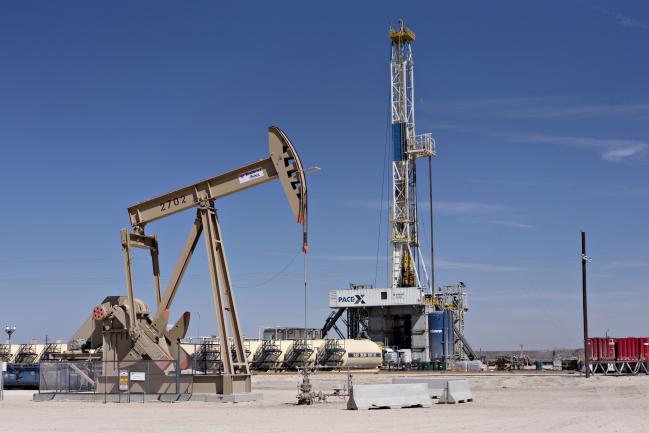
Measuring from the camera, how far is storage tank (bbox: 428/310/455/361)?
74812 mm

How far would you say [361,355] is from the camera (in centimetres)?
7044

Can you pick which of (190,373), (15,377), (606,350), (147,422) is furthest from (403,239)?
(147,422)

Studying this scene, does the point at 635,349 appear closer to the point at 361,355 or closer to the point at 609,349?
the point at 609,349

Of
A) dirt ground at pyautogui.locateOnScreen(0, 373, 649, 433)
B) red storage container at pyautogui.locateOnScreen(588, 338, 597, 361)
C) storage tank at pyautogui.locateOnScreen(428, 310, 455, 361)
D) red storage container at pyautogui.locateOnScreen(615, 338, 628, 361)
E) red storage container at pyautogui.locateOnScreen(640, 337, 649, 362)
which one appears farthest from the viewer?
storage tank at pyautogui.locateOnScreen(428, 310, 455, 361)

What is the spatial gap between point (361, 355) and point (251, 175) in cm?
4119

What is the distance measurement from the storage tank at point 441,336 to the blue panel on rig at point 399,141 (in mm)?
14624

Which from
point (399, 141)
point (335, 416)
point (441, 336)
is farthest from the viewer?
point (399, 141)

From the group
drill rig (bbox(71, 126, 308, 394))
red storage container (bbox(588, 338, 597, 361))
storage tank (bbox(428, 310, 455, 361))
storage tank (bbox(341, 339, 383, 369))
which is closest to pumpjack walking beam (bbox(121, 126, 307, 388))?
drill rig (bbox(71, 126, 308, 394))

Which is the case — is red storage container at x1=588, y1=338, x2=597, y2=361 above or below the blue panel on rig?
below

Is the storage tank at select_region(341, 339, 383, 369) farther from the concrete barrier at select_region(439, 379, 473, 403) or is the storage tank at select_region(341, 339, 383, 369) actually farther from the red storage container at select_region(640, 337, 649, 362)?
the concrete barrier at select_region(439, 379, 473, 403)

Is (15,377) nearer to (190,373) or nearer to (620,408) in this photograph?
(190,373)

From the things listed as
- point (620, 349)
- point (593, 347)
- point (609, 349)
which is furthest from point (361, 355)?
point (620, 349)

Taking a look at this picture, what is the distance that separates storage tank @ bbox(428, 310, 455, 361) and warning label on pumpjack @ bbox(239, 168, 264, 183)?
46226 millimetres

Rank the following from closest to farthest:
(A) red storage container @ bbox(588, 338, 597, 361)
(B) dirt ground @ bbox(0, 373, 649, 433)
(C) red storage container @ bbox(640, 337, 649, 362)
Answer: (B) dirt ground @ bbox(0, 373, 649, 433) → (C) red storage container @ bbox(640, 337, 649, 362) → (A) red storage container @ bbox(588, 338, 597, 361)
